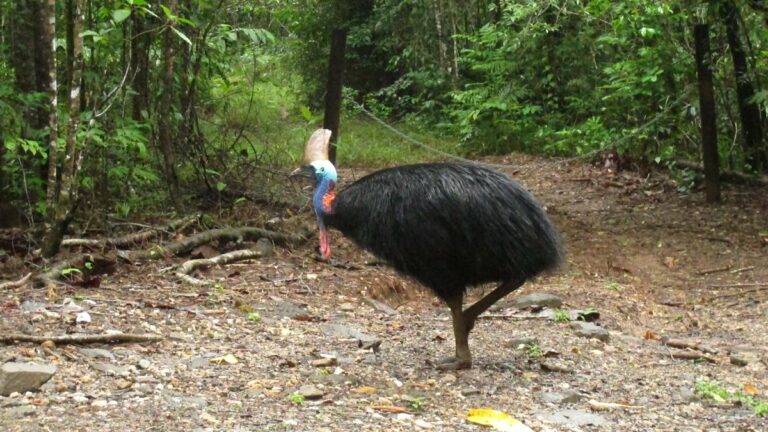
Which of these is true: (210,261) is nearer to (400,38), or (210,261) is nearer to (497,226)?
(497,226)

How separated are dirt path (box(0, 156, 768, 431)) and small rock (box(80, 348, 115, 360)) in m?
0.01

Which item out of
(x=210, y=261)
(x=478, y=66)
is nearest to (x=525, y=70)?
(x=478, y=66)

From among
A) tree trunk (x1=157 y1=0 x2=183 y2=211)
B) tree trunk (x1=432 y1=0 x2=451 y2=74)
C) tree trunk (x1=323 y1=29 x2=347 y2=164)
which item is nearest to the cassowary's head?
tree trunk (x1=157 y1=0 x2=183 y2=211)

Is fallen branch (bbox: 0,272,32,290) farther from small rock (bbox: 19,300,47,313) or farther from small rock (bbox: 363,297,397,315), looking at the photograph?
small rock (bbox: 363,297,397,315)

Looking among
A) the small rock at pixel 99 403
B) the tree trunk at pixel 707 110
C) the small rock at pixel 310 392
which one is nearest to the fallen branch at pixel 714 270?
the tree trunk at pixel 707 110

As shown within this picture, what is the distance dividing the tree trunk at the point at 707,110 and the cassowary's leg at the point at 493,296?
4936 millimetres

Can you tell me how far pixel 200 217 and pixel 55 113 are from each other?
68.1 inches

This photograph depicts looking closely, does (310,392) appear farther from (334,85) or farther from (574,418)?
(334,85)

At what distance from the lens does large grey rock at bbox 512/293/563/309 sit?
5.98m

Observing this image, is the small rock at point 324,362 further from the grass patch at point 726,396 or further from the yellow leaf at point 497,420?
the grass patch at point 726,396

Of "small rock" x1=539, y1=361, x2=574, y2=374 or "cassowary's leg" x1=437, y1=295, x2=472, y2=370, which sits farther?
"small rock" x1=539, y1=361, x2=574, y2=374

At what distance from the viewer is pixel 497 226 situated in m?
4.21

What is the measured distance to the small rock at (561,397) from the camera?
4113 millimetres

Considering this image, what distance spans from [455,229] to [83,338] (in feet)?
5.83
